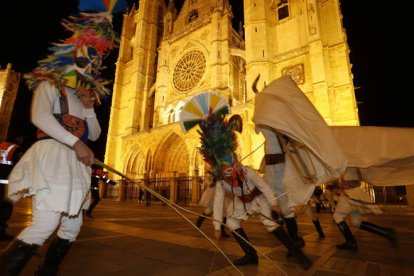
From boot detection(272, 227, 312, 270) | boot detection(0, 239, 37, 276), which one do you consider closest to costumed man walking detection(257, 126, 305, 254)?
boot detection(272, 227, 312, 270)

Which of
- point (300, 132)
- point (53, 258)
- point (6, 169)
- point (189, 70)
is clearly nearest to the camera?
point (53, 258)

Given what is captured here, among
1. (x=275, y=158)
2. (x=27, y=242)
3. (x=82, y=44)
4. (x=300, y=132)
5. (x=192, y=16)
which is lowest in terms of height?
(x=27, y=242)

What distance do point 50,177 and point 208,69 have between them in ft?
62.5

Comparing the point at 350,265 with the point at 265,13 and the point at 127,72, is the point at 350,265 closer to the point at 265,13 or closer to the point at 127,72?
the point at 265,13

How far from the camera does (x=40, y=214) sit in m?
1.36

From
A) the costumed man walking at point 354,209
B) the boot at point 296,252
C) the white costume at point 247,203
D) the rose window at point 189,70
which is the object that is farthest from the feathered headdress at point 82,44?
the rose window at point 189,70

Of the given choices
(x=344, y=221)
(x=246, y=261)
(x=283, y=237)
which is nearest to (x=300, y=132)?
(x=283, y=237)

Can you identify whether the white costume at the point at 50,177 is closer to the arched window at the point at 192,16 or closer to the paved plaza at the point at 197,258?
the paved plaza at the point at 197,258

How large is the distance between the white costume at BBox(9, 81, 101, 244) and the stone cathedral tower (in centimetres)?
1181

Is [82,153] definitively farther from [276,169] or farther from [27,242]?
[276,169]

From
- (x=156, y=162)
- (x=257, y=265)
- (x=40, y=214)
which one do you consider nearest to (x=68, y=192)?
(x=40, y=214)

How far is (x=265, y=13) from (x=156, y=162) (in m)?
14.3

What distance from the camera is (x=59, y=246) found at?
4.96 ft

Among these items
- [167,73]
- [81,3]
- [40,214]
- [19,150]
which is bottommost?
[40,214]
